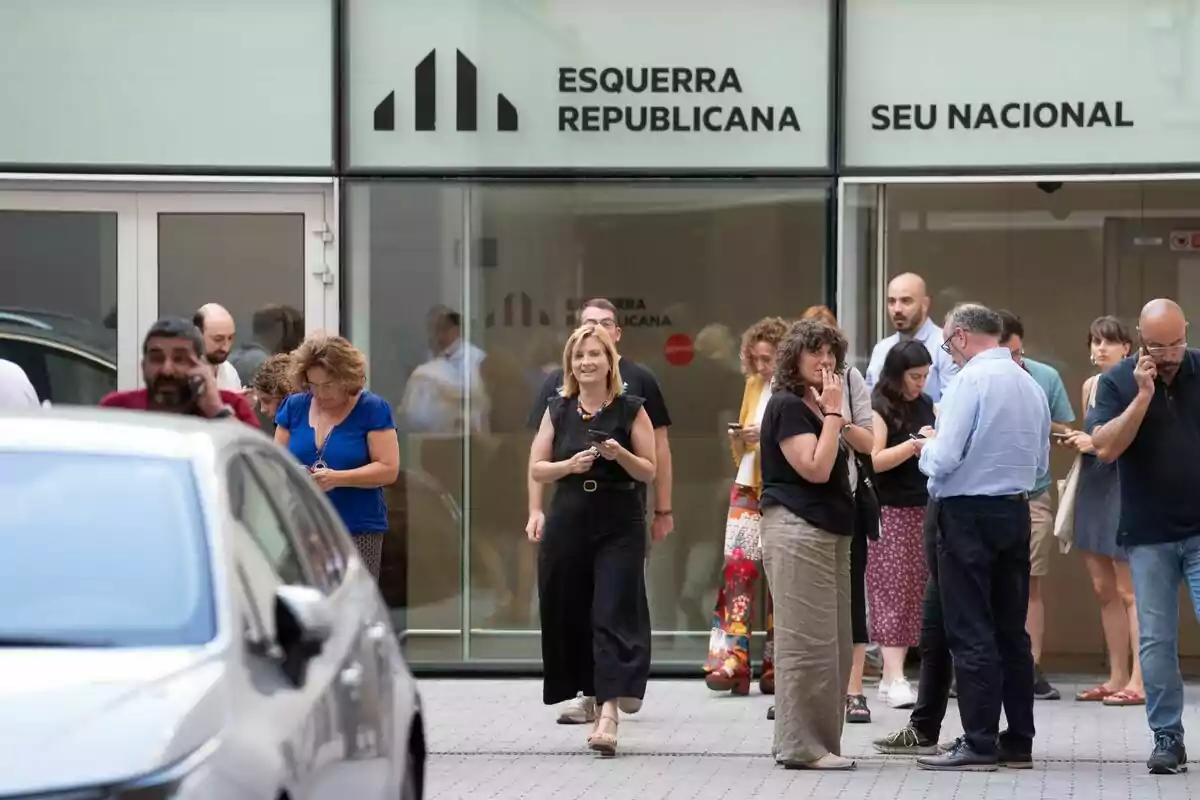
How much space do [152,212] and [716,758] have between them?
5.10 metres

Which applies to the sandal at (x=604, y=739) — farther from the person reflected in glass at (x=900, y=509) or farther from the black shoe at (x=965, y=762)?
the person reflected in glass at (x=900, y=509)

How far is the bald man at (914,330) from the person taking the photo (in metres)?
11.4

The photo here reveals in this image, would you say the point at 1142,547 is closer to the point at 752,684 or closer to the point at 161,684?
the point at 752,684

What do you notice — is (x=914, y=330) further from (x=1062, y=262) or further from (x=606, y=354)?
(x=606, y=354)

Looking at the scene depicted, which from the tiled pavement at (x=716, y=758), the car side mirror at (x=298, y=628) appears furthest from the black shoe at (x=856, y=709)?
the car side mirror at (x=298, y=628)

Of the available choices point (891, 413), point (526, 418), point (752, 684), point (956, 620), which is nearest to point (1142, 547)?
point (956, 620)

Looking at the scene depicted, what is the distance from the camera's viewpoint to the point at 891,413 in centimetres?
1070

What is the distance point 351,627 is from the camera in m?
5.43

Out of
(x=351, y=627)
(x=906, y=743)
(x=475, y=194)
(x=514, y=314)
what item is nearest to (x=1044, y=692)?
(x=906, y=743)

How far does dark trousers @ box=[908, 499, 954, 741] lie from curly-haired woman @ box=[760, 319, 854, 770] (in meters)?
0.38

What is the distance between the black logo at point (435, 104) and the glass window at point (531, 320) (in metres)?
0.38

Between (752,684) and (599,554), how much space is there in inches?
110

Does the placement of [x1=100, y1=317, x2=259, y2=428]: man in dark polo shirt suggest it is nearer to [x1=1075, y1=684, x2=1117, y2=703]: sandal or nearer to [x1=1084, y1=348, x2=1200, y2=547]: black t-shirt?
[x1=1084, y1=348, x2=1200, y2=547]: black t-shirt

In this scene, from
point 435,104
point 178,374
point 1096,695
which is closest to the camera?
point 178,374
